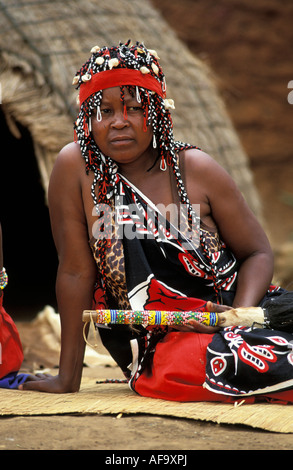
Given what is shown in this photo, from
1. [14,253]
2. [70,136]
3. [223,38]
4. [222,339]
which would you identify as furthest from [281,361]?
[223,38]

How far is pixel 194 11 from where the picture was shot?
1050cm

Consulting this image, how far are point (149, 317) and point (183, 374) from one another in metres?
0.23

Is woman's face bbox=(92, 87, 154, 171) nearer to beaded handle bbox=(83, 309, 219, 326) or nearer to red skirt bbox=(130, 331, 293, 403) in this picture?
beaded handle bbox=(83, 309, 219, 326)

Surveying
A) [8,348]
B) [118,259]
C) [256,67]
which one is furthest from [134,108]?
[256,67]

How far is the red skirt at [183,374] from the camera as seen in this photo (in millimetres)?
2461

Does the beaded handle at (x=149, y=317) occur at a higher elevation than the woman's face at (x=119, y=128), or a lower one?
lower

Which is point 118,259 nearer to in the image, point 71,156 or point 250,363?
point 71,156

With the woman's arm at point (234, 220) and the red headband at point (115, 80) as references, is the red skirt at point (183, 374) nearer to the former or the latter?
the woman's arm at point (234, 220)

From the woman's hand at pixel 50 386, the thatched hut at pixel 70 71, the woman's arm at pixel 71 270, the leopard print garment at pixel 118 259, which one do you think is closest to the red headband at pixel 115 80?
the woman's arm at pixel 71 270

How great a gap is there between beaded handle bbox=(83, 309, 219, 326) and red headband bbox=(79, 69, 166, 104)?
2.70 ft

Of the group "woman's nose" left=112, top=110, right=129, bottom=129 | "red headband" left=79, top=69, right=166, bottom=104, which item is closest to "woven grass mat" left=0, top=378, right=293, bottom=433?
"woman's nose" left=112, top=110, right=129, bottom=129

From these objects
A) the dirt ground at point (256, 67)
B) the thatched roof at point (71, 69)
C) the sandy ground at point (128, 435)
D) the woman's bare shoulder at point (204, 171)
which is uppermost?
the dirt ground at point (256, 67)

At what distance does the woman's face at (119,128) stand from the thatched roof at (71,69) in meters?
1.70

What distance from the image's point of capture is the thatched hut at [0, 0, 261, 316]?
14.1ft
